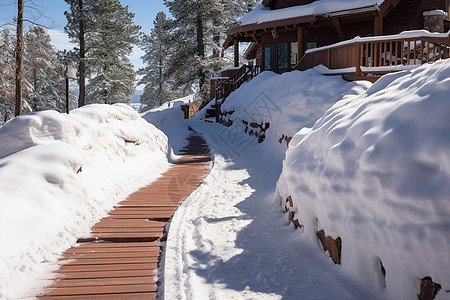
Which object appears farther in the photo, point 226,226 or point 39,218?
point 226,226

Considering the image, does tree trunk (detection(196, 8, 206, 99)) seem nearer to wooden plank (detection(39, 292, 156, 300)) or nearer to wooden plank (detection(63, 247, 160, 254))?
wooden plank (detection(63, 247, 160, 254))

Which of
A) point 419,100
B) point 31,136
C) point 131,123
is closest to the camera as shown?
point 419,100

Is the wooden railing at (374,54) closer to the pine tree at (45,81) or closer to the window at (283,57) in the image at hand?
the window at (283,57)

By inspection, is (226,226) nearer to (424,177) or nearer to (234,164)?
(424,177)

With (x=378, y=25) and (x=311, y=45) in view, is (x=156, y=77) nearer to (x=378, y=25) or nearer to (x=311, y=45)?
(x=311, y=45)

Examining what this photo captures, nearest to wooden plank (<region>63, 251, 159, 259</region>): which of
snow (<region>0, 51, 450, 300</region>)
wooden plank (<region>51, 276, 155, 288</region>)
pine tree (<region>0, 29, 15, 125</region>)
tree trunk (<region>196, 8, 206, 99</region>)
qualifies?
snow (<region>0, 51, 450, 300</region>)

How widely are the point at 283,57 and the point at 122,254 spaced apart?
19127 millimetres

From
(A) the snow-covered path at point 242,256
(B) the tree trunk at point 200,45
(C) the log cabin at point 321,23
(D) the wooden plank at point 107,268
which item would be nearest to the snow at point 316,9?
(C) the log cabin at point 321,23

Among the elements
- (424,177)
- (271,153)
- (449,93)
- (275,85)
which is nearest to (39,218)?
(424,177)

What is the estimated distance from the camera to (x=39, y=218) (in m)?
4.23

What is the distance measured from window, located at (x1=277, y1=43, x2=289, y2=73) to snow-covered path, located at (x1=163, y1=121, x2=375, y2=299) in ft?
51.0

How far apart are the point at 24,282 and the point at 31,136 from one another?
10.5 feet

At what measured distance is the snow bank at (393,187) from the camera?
2514 mm

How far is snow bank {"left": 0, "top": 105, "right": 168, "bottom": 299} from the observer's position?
12.1 feet
